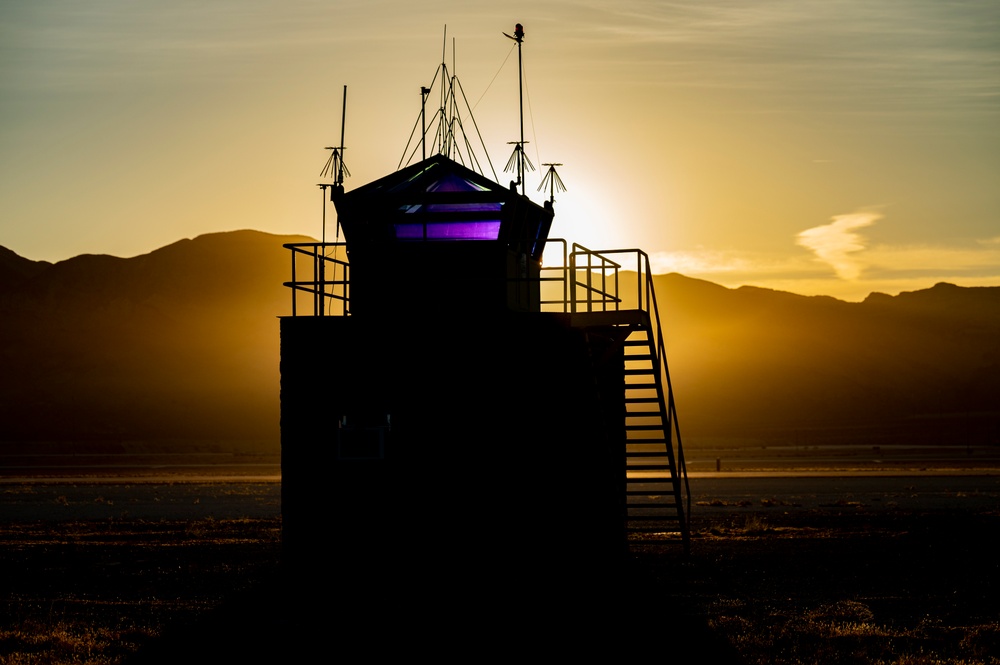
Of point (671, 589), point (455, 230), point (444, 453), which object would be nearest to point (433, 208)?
point (455, 230)

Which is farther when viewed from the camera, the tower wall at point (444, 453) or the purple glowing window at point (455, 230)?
the purple glowing window at point (455, 230)

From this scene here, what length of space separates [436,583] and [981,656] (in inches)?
327

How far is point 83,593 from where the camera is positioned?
2222 cm

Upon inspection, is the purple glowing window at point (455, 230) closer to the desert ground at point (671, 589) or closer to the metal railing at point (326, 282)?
the metal railing at point (326, 282)

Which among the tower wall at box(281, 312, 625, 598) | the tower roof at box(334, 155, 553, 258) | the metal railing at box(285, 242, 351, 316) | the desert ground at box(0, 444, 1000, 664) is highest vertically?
the tower roof at box(334, 155, 553, 258)

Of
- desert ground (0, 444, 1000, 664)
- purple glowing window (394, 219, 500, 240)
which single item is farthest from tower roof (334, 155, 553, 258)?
desert ground (0, 444, 1000, 664)

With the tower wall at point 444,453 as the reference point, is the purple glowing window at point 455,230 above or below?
above

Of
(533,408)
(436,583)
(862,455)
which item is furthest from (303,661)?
(862,455)

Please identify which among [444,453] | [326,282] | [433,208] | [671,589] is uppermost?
[433,208]

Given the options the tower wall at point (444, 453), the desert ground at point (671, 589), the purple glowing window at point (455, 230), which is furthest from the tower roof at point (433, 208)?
the desert ground at point (671, 589)

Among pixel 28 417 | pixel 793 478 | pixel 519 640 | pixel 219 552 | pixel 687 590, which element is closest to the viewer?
pixel 519 640

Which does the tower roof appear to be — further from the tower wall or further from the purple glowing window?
the tower wall

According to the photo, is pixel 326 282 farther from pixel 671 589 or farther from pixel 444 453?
pixel 671 589

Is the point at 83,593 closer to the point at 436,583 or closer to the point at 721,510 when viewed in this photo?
the point at 436,583
